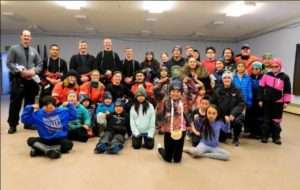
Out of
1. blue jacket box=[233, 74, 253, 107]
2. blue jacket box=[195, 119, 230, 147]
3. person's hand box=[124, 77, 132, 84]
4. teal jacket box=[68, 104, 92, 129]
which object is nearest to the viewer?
blue jacket box=[195, 119, 230, 147]

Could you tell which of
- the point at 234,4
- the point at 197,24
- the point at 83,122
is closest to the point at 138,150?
the point at 83,122

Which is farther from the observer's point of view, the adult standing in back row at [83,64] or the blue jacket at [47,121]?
the adult standing in back row at [83,64]

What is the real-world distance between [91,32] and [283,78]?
2148mm

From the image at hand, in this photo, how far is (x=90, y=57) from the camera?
3.28 m

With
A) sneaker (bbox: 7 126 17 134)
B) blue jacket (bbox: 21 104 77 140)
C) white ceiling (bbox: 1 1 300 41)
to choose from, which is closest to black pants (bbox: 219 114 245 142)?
white ceiling (bbox: 1 1 300 41)

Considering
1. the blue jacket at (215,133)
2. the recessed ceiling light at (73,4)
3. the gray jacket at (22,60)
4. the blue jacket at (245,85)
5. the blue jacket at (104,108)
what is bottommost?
the blue jacket at (215,133)

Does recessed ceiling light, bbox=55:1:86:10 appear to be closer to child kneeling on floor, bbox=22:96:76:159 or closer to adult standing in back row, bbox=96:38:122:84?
child kneeling on floor, bbox=22:96:76:159

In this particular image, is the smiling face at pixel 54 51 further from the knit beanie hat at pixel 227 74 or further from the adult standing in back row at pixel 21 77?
the knit beanie hat at pixel 227 74

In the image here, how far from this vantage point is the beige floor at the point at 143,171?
1.75 m

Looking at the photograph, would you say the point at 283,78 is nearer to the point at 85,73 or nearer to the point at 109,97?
the point at 109,97

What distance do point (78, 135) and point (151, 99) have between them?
959mm

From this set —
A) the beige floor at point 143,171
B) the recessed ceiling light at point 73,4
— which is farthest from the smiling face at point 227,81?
the recessed ceiling light at point 73,4

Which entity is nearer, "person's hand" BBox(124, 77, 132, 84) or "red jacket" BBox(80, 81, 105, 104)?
"red jacket" BBox(80, 81, 105, 104)

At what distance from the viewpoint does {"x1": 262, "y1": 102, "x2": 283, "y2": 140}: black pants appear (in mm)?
2936
